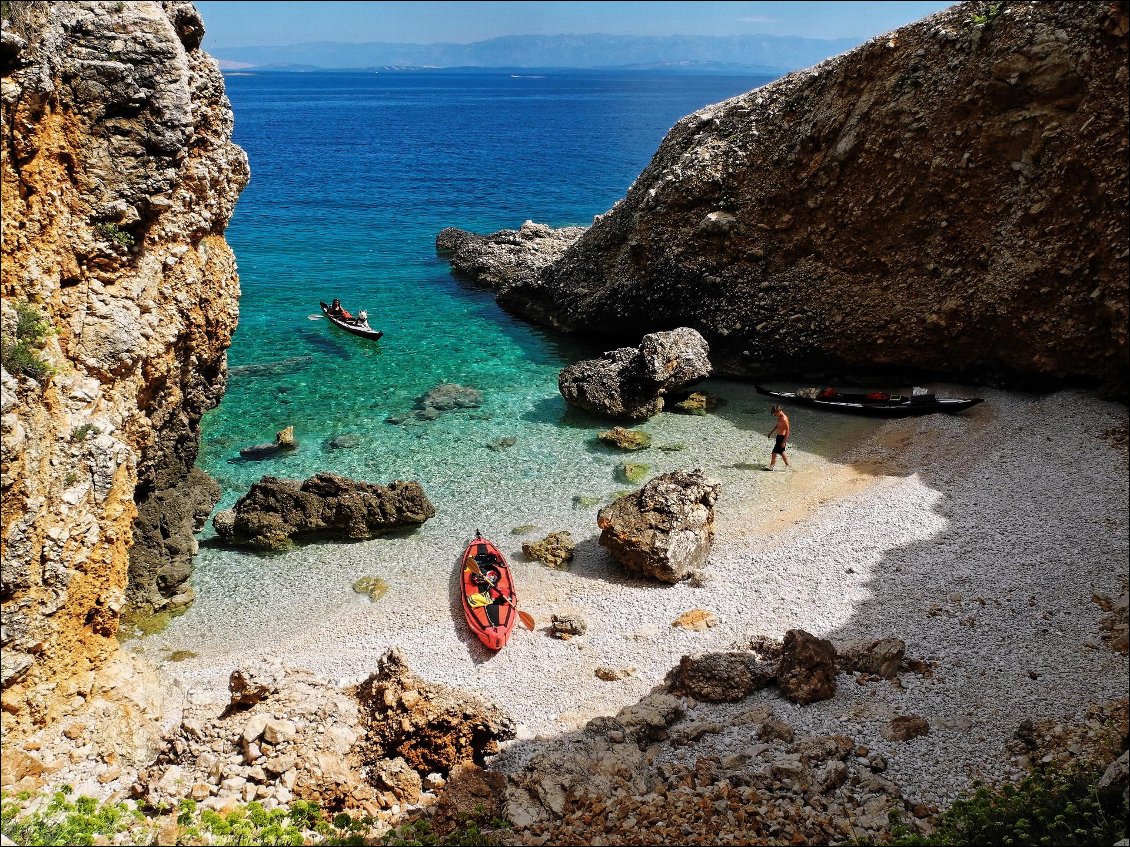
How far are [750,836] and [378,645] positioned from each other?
29.0 ft

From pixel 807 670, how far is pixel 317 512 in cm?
1265

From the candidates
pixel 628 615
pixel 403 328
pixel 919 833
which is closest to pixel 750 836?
pixel 919 833

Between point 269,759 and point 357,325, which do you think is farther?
point 357,325

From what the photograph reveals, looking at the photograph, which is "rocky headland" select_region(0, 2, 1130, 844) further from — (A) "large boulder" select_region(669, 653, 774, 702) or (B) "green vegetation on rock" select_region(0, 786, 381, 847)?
(B) "green vegetation on rock" select_region(0, 786, 381, 847)

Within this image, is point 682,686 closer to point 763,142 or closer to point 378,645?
point 378,645

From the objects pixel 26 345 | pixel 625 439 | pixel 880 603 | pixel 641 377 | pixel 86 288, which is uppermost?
pixel 86 288

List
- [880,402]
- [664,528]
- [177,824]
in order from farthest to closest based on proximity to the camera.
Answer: [880,402] < [664,528] < [177,824]

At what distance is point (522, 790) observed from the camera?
40.3 feet

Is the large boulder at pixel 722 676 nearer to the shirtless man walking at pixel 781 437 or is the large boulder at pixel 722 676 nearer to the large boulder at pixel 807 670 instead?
the large boulder at pixel 807 670

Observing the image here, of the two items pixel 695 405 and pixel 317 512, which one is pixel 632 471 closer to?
pixel 695 405

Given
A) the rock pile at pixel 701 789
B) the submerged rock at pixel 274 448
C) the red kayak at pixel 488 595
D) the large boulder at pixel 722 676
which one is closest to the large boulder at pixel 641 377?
the red kayak at pixel 488 595

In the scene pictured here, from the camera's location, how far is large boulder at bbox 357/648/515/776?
43.4ft

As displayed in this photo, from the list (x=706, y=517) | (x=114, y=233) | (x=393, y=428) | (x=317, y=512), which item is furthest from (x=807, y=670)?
(x=393, y=428)

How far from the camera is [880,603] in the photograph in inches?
681
